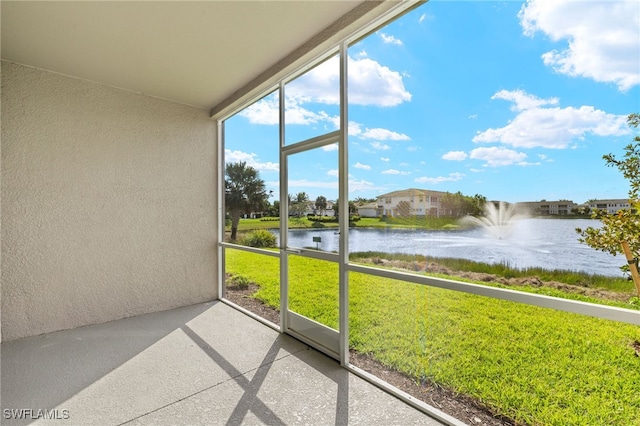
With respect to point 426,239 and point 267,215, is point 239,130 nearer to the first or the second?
point 267,215

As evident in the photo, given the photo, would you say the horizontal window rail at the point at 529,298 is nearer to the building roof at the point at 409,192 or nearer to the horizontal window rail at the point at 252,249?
the building roof at the point at 409,192

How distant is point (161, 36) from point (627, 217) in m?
3.60

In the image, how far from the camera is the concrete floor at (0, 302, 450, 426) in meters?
1.95

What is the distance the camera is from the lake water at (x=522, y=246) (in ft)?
4.96

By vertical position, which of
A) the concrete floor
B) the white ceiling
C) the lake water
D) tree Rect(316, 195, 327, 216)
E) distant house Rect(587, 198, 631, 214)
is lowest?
the concrete floor

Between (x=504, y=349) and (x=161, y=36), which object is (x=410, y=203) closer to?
(x=504, y=349)

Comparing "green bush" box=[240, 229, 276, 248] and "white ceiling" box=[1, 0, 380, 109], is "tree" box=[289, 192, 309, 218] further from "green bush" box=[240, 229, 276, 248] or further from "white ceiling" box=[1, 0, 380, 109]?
"white ceiling" box=[1, 0, 380, 109]

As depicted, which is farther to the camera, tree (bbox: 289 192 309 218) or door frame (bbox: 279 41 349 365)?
tree (bbox: 289 192 309 218)

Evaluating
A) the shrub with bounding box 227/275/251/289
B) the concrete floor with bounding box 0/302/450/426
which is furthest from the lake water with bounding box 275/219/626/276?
the shrub with bounding box 227/275/251/289

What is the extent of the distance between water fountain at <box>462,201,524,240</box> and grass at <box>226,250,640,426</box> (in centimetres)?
48

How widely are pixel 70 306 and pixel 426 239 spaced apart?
4.06 metres

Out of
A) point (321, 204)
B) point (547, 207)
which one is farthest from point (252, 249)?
point (547, 207)

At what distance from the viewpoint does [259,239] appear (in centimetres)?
388

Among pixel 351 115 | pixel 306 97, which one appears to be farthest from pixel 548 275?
pixel 306 97
